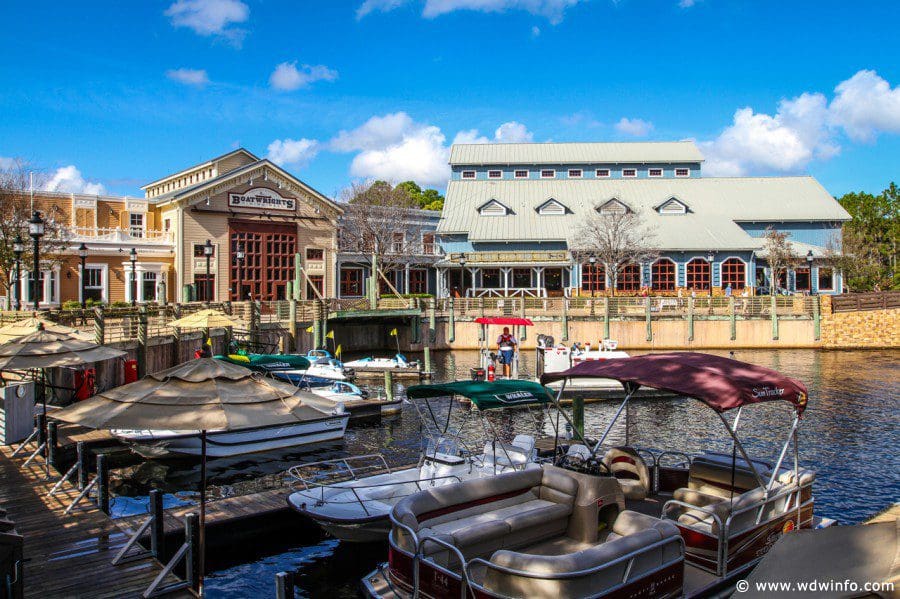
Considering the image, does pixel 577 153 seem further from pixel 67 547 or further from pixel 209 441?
pixel 67 547

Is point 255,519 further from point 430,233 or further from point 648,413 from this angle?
point 430,233

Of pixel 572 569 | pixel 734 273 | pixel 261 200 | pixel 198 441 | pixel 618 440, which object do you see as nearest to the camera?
pixel 572 569

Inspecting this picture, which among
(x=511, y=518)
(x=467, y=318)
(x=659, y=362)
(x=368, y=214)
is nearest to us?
(x=511, y=518)

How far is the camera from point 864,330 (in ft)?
169

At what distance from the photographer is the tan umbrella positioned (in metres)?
8.80

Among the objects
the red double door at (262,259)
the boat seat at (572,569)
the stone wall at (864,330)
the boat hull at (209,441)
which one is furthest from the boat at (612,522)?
the stone wall at (864,330)

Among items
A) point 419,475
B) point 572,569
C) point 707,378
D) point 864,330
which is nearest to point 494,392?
point 419,475

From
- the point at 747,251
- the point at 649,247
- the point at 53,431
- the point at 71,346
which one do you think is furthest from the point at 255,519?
the point at 747,251

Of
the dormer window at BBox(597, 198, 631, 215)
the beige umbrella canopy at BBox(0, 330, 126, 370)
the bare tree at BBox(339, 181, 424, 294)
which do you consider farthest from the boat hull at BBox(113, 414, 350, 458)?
the dormer window at BBox(597, 198, 631, 215)

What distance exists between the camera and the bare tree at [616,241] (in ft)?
188

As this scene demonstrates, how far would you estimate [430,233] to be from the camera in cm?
6919

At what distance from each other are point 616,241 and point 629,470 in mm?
46147

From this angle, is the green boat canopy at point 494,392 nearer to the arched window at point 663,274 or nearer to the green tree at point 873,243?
the arched window at point 663,274

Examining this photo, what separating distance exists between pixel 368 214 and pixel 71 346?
47104 mm
